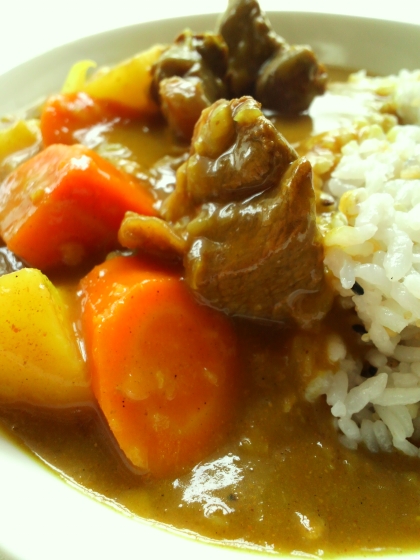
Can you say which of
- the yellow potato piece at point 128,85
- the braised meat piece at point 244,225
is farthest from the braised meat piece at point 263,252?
the yellow potato piece at point 128,85

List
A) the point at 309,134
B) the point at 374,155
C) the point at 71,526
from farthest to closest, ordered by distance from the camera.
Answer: the point at 309,134 < the point at 374,155 < the point at 71,526

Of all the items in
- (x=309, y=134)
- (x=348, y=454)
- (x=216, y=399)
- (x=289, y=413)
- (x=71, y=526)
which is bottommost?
(x=348, y=454)

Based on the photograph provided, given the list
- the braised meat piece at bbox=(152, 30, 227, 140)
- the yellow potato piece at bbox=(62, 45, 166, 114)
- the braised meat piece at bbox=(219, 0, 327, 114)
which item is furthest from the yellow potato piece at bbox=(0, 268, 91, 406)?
the braised meat piece at bbox=(219, 0, 327, 114)

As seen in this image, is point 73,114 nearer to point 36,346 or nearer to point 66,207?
point 66,207

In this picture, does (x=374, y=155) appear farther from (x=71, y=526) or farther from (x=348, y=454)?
(x=71, y=526)

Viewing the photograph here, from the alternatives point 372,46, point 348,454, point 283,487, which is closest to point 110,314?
point 283,487

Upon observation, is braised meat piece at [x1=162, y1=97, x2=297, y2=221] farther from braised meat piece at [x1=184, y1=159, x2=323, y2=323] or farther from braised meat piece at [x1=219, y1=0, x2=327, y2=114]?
braised meat piece at [x1=219, y1=0, x2=327, y2=114]

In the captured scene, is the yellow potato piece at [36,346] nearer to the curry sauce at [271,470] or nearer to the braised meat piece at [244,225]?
the curry sauce at [271,470]
